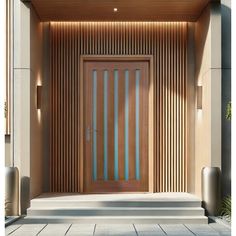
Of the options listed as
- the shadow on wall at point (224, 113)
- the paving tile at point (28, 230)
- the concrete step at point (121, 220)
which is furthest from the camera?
the shadow on wall at point (224, 113)

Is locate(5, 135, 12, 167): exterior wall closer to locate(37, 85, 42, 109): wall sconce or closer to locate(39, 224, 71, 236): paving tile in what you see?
locate(37, 85, 42, 109): wall sconce

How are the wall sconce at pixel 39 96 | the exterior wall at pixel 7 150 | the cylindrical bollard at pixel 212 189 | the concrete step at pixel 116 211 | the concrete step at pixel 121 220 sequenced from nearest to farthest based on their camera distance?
the concrete step at pixel 121 220, the concrete step at pixel 116 211, the cylindrical bollard at pixel 212 189, the exterior wall at pixel 7 150, the wall sconce at pixel 39 96

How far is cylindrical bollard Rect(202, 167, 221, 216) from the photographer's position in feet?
25.7

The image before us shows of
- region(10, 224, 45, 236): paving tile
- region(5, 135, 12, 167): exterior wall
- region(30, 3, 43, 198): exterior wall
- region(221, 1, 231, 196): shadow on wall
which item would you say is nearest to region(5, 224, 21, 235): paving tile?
region(10, 224, 45, 236): paving tile

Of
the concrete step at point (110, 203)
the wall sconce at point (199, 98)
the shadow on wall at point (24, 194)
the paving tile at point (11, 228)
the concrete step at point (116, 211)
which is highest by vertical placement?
the wall sconce at point (199, 98)

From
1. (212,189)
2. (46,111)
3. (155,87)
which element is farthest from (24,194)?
(155,87)

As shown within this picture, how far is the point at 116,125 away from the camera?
30.9 feet

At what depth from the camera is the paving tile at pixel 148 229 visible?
6.77 metres

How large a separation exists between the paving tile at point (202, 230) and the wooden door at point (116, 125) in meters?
2.05

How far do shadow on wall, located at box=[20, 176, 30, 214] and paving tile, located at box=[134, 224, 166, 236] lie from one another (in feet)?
5.45

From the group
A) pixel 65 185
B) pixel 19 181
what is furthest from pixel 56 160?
pixel 19 181

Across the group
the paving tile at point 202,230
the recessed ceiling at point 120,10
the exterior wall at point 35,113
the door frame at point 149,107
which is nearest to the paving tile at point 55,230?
the exterior wall at point 35,113

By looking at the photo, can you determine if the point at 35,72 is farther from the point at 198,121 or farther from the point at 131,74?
→ the point at 198,121

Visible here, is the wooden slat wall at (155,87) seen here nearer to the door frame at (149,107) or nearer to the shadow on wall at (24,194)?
the door frame at (149,107)
